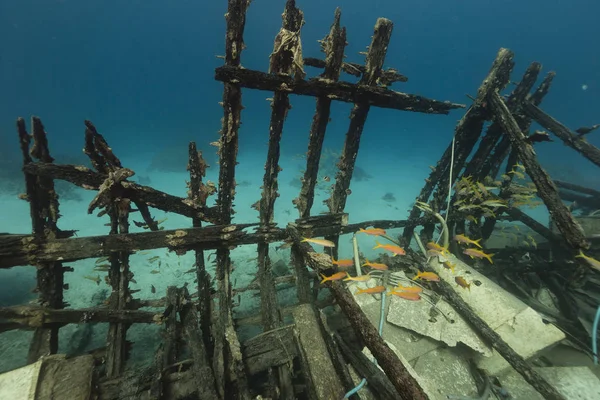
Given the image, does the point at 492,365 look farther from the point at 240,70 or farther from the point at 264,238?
the point at 240,70

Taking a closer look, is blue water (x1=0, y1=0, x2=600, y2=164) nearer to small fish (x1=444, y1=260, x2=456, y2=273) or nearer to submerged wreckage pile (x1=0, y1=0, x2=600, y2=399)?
submerged wreckage pile (x1=0, y1=0, x2=600, y2=399)

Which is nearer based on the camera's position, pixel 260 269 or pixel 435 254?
pixel 260 269

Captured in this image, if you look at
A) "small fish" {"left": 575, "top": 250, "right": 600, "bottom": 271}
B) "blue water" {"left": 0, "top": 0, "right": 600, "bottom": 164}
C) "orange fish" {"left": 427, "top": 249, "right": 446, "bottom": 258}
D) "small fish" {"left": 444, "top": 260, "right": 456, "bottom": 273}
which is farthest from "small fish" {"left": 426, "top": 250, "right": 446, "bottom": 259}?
"blue water" {"left": 0, "top": 0, "right": 600, "bottom": 164}

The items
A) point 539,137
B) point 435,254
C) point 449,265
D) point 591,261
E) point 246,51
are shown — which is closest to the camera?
point 591,261

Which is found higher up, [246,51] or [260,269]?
[246,51]

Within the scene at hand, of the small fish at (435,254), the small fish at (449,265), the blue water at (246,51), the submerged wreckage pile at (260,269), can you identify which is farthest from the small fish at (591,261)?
the blue water at (246,51)

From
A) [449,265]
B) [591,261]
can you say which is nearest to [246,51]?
[449,265]

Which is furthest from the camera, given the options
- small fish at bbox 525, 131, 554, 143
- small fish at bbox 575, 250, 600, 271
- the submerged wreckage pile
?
small fish at bbox 525, 131, 554, 143

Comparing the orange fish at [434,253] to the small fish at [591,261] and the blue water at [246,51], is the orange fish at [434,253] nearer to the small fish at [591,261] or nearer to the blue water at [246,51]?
the small fish at [591,261]

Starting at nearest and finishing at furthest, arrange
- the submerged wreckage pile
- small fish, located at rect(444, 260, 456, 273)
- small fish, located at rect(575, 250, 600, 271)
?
the submerged wreckage pile
small fish, located at rect(575, 250, 600, 271)
small fish, located at rect(444, 260, 456, 273)

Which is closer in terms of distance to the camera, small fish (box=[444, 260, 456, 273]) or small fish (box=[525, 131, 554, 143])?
small fish (box=[525, 131, 554, 143])

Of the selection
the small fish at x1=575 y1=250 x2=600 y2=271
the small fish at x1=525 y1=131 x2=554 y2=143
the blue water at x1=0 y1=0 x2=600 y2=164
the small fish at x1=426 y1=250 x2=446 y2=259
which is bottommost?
the small fish at x1=575 y1=250 x2=600 y2=271

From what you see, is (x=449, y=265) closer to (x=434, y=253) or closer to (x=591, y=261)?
(x=434, y=253)

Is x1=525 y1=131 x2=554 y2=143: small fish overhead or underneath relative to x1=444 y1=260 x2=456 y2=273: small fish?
overhead
